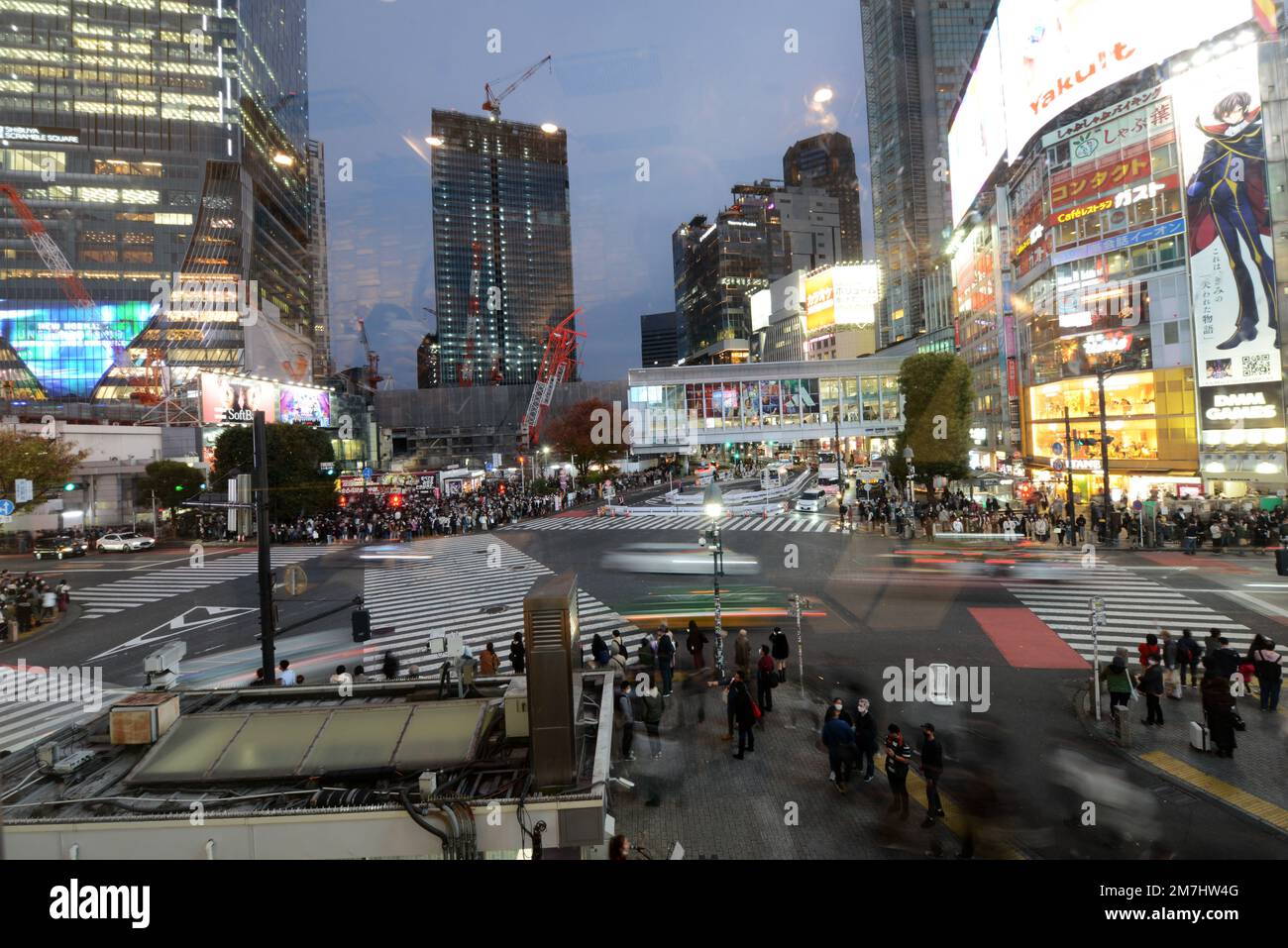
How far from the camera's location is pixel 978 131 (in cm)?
5512

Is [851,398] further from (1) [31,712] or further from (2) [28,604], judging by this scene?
(1) [31,712]

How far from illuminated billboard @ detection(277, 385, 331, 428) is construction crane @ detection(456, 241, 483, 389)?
11474cm

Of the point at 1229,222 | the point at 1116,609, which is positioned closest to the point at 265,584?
the point at 1116,609

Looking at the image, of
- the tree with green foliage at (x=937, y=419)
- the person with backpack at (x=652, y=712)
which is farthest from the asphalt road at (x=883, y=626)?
the tree with green foliage at (x=937, y=419)

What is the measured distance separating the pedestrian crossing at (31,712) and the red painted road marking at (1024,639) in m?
17.4

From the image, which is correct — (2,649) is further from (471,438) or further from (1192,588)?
(471,438)

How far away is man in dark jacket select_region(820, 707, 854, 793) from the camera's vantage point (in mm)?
8523

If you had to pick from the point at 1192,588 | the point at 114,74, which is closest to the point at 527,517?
the point at 1192,588

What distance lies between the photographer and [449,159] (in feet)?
Result: 588

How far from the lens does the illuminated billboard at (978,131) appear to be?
49.5m

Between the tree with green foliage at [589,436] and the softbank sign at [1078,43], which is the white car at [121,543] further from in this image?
the softbank sign at [1078,43]
